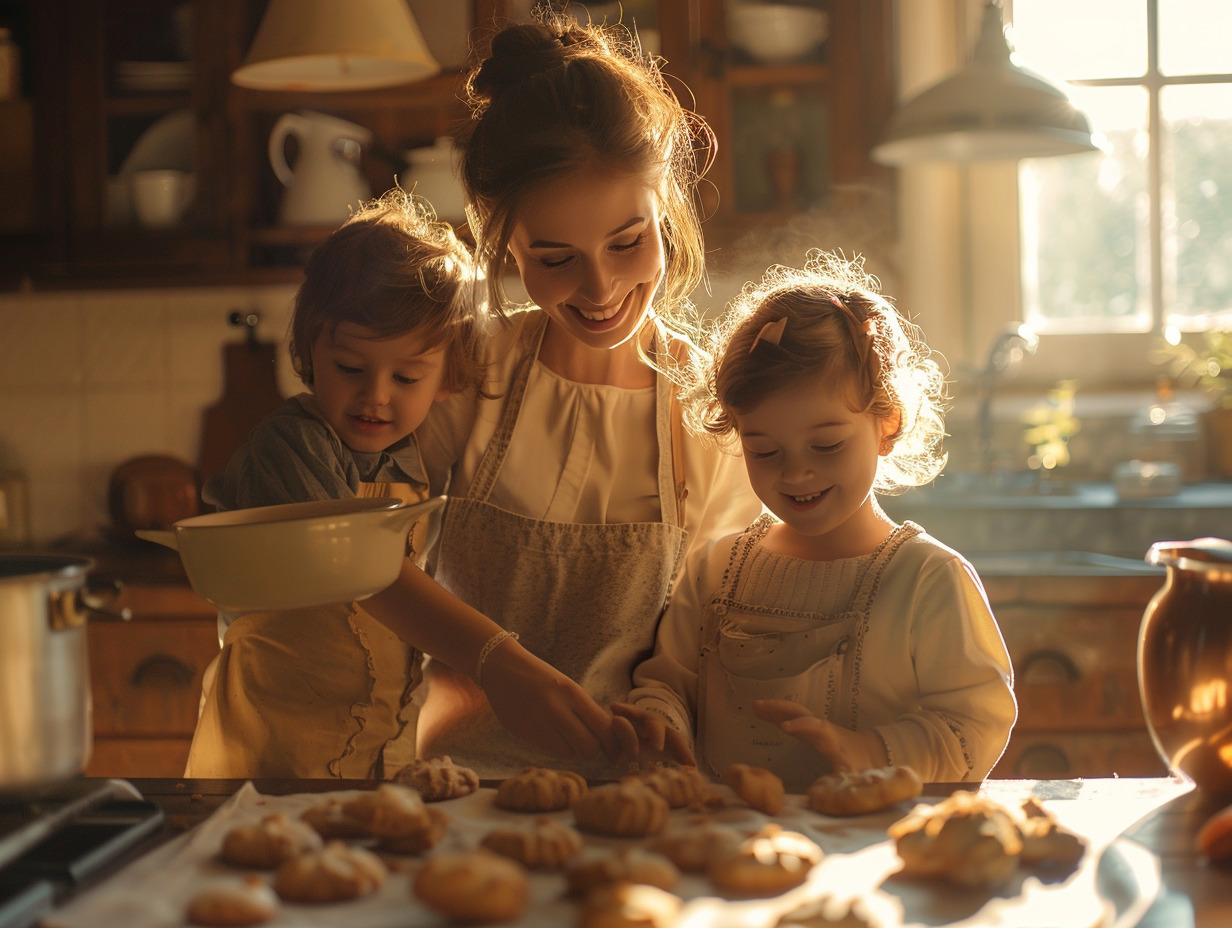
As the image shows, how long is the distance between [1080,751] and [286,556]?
162cm

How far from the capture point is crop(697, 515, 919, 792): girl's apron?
3.48 feet

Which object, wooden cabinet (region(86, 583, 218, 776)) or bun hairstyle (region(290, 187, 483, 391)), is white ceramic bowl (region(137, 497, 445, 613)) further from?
wooden cabinet (region(86, 583, 218, 776))

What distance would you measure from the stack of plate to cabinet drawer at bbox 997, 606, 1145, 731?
1.96 m

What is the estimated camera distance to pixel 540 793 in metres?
0.79

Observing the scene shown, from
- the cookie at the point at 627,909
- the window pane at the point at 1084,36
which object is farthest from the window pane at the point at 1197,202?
the cookie at the point at 627,909

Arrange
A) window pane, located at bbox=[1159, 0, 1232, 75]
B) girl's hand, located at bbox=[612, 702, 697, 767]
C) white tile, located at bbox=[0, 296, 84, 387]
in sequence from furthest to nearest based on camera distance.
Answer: white tile, located at bbox=[0, 296, 84, 387], window pane, located at bbox=[1159, 0, 1232, 75], girl's hand, located at bbox=[612, 702, 697, 767]

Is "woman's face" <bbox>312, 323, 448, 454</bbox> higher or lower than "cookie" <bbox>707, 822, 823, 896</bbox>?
higher

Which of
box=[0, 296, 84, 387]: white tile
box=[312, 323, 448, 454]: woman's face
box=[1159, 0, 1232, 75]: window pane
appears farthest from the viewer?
box=[0, 296, 84, 387]: white tile

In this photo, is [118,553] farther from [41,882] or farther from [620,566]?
[41,882]

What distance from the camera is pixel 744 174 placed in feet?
8.05

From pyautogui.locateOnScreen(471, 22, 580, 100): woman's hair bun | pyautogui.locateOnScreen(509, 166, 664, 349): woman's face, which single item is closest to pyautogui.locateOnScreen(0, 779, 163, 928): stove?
pyautogui.locateOnScreen(509, 166, 664, 349): woman's face

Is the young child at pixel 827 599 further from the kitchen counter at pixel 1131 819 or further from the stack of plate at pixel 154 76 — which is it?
the stack of plate at pixel 154 76

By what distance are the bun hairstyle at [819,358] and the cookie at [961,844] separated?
19.0 inches

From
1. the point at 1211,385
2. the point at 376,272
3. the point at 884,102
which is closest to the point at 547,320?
the point at 376,272
